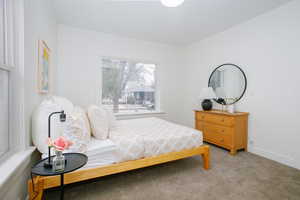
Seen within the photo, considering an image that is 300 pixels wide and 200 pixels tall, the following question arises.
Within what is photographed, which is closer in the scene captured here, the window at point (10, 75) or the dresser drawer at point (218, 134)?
the window at point (10, 75)

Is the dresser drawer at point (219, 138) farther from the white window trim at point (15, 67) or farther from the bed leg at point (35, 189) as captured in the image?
the white window trim at point (15, 67)

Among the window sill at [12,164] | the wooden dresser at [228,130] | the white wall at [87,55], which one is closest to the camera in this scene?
the window sill at [12,164]

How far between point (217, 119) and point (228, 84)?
86cm

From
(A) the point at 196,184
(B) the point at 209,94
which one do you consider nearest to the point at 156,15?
(B) the point at 209,94

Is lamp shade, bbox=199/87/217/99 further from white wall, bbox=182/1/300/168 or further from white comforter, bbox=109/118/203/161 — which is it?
white comforter, bbox=109/118/203/161

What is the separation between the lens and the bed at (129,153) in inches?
58.8

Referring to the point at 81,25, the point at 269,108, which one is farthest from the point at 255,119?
the point at 81,25

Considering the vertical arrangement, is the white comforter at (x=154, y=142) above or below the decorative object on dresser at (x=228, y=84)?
below

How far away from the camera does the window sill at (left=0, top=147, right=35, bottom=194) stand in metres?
0.94

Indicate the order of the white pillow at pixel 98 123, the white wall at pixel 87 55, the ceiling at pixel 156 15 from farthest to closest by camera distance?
the white wall at pixel 87 55
the ceiling at pixel 156 15
the white pillow at pixel 98 123

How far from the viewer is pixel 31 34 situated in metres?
1.56

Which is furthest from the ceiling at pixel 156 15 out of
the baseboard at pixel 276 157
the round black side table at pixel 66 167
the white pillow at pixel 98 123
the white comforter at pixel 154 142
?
the baseboard at pixel 276 157

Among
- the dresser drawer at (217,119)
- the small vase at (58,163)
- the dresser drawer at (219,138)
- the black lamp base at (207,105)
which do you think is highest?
the black lamp base at (207,105)

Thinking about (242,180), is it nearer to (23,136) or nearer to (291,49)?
(291,49)
